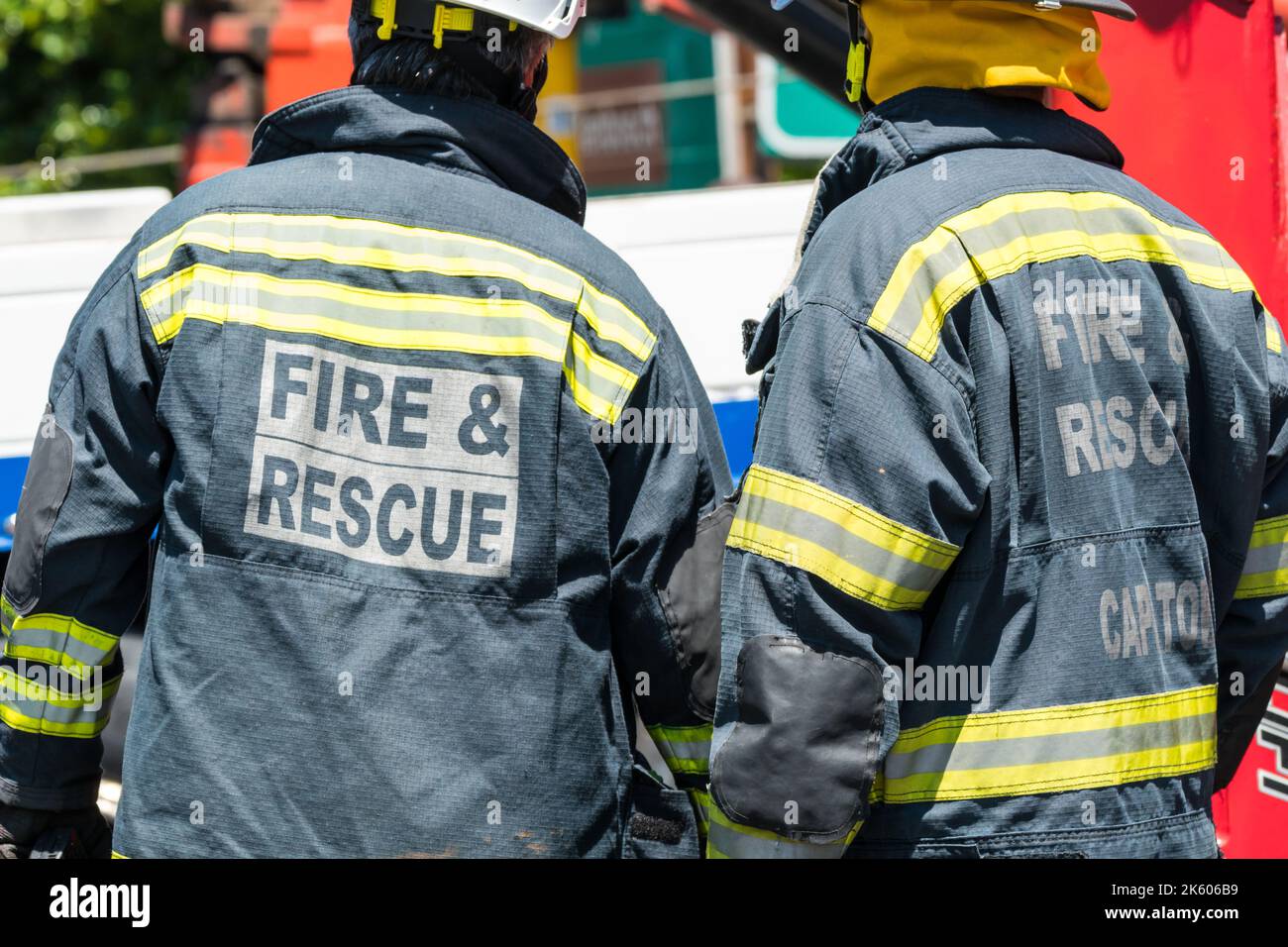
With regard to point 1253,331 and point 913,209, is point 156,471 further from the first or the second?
point 1253,331

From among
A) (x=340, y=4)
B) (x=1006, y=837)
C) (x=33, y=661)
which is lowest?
(x=1006, y=837)

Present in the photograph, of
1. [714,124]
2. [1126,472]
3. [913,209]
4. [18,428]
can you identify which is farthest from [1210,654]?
[714,124]

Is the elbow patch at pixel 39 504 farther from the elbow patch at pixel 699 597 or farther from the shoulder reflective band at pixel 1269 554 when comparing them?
the shoulder reflective band at pixel 1269 554

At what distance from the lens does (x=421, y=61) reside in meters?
2.14

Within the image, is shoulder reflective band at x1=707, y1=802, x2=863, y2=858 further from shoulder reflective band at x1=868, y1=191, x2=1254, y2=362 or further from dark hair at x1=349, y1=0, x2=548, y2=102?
dark hair at x1=349, y1=0, x2=548, y2=102

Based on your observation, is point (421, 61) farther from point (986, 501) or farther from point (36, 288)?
point (36, 288)

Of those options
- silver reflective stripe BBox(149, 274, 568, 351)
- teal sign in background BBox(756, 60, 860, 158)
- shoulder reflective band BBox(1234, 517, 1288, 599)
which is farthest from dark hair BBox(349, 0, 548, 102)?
teal sign in background BBox(756, 60, 860, 158)

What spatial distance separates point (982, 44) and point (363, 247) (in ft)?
2.90

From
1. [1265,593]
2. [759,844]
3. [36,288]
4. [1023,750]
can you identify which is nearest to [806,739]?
[759,844]

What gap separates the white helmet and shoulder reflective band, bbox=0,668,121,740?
1.07 metres

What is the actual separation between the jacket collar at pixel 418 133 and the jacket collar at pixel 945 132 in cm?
45

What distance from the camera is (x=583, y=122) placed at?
Answer: 952cm

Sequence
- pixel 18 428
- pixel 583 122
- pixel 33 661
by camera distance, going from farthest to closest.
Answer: pixel 583 122 < pixel 18 428 < pixel 33 661

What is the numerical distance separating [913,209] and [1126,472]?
0.44 meters
